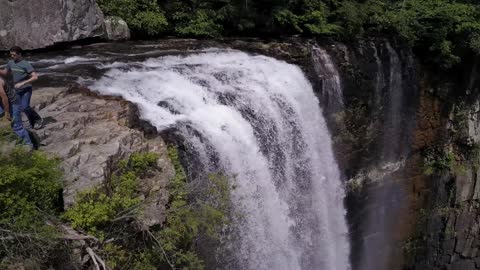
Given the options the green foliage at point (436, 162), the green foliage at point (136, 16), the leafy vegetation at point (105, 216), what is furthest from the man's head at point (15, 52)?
the green foliage at point (436, 162)

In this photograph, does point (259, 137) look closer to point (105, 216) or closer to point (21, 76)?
point (105, 216)

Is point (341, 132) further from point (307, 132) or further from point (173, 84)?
point (173, 84)

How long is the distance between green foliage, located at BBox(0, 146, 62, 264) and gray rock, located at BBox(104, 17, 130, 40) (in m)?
7.09

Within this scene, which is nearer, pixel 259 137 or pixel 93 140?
pixel 93 140

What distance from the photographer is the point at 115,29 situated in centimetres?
1254

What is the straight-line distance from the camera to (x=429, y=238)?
14.7m

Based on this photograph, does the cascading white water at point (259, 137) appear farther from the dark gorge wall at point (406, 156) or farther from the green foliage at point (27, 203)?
the green foliage at point (27, 203)

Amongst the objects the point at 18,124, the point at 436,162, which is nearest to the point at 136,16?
the point at 18,124

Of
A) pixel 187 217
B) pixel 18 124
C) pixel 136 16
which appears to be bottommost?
pixel 187 217

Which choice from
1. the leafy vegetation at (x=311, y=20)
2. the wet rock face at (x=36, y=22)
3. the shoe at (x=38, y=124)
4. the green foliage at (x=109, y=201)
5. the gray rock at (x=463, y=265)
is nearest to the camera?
the green foliage at (x=109, y=201)

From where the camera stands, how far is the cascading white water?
8070mm

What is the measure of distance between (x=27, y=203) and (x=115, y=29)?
804 centimetres

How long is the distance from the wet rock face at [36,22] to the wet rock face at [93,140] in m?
3.42

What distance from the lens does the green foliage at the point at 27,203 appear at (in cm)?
491
